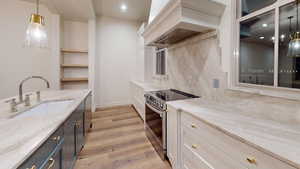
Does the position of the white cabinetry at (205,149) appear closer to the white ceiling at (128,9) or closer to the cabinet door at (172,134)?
the cabinet door at (172,134)

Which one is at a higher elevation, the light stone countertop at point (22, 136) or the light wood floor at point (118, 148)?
the light stone countertop at point (22, 136)

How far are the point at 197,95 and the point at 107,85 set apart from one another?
10.5 ft

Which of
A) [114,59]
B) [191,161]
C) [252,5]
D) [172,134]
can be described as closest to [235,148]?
[191,161]

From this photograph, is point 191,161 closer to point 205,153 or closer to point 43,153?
point 205,153

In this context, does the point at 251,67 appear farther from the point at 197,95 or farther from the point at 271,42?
the point at 197,95

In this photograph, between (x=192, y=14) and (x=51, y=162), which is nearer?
(x=51, y=162)

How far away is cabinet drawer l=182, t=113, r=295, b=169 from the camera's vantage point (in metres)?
0.62

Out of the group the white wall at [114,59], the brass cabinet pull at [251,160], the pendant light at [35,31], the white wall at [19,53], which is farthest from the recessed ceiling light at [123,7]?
the brass cabinet pull at [251,160]

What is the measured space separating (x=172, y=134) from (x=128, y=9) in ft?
12.0

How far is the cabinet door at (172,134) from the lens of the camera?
1422 mm

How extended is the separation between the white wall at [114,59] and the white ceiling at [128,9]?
0.26 m

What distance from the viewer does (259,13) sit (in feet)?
4.15

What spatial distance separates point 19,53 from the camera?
10.4ft

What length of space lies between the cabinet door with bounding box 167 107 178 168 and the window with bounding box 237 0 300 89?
0.90 metres
